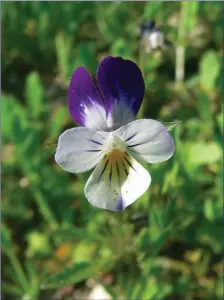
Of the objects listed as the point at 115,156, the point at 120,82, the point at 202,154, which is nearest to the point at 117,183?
the point at 115,156

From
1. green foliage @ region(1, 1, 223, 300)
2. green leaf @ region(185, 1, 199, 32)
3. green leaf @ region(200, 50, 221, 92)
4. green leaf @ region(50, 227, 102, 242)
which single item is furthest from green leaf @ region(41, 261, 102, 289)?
green leaf @ region(185, 1, 199, 32)

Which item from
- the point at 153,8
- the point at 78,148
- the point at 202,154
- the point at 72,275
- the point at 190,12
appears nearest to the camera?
the point at 78,148

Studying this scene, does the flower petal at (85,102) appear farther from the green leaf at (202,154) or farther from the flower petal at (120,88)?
the green leaf at (202,154)

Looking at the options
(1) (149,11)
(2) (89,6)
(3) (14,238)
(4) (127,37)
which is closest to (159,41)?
(1) (149,11)

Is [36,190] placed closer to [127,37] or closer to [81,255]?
[81,255]

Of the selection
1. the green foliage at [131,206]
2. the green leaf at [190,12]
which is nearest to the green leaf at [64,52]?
the green foliage at [131,206]

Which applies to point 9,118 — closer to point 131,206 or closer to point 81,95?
point 131,206

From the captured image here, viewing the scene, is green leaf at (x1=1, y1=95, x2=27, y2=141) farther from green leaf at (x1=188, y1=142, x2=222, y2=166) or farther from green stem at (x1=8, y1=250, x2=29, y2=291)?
green leaf at (x1=188, y1=142, x2=222, y2=166)
